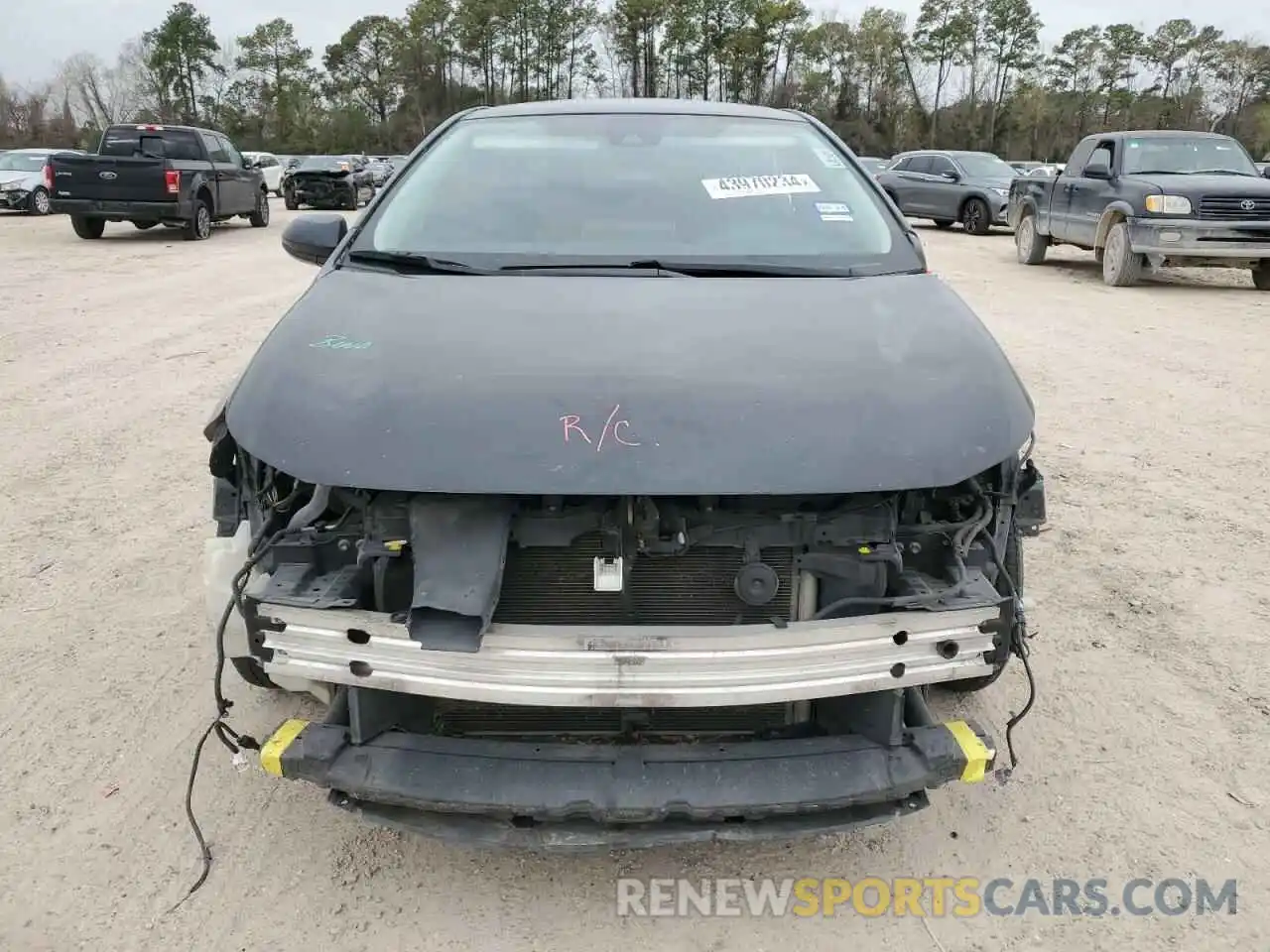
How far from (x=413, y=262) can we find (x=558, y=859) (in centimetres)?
175

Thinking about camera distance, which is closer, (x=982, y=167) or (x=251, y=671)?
(x=251, y=671)

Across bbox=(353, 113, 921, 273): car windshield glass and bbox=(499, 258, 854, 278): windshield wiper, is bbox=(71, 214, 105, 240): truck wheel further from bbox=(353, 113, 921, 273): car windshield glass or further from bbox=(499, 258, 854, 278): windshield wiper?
bbox=(499, 258, 854, 278): windshield wiper

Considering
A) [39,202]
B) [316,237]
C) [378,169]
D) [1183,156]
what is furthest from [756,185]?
[378,169]

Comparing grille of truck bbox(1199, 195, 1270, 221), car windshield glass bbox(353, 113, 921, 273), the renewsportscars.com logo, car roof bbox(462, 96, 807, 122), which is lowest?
the renewsportscars.com logo

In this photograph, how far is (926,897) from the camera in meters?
2.32

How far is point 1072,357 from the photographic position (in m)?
7.79

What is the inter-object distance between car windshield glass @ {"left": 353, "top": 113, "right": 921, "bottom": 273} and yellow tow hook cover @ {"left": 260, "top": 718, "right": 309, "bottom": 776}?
4.63 ft

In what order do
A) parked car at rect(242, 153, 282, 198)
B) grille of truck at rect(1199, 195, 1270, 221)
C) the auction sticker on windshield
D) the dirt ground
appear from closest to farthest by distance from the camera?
1. the dirt ground
2. the auction sticker on windshield
3. grille of truck at rect(1199, 195, 1270, 221)
4. parked car at rect(242, 153, 282, 198)

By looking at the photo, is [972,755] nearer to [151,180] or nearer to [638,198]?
[638,198]

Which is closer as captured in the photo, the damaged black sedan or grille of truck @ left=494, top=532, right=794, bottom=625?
the damaged black sedan

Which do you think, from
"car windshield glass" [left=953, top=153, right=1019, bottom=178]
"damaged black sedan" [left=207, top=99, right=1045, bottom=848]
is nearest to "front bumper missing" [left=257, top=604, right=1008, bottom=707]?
"damaged black sedan" [left=207, top=99, right=1045, bottom=848]

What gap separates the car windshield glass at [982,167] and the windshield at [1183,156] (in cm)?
699

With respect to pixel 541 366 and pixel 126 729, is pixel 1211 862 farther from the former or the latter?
pixel 126 729

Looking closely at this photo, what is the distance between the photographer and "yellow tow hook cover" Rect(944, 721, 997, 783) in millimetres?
2129
